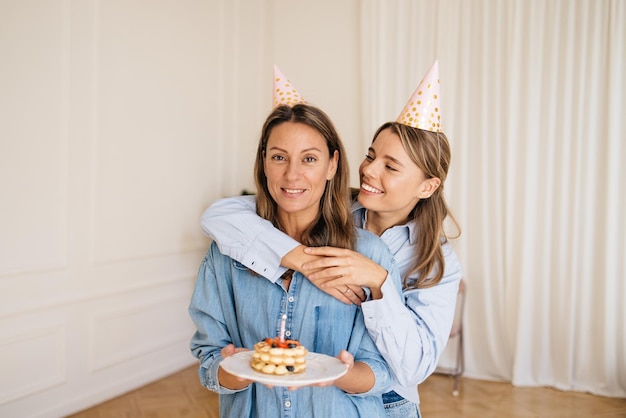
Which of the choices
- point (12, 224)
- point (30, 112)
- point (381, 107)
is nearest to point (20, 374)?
point (12, 224)

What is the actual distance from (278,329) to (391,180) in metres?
0.66

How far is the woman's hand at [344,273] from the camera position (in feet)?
4.44

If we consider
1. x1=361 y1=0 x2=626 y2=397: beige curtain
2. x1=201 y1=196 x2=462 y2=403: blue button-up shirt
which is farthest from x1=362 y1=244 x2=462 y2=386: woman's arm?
x1=361 y1=0 x2=626 y2=397: beige curtain

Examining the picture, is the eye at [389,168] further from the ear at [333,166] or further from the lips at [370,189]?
the ear at [333,166]

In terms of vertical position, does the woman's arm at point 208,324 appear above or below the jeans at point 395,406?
above

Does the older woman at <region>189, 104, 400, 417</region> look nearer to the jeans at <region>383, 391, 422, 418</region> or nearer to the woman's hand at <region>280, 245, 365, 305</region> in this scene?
the woman's hand at <region>280, 245, 365, 305</region>

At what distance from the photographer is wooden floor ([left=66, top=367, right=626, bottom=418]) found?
3.53m

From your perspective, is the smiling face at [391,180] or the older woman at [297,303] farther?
the smiling face at [391,180]

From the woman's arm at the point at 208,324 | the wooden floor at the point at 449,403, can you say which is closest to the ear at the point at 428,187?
the woman's arm at the point at 208,324

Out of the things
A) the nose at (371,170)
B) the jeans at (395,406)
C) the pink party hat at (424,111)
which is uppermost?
the pink party hat at (424,111)

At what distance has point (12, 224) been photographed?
2988 millimetres

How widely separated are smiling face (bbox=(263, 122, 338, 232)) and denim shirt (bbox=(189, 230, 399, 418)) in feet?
0.63

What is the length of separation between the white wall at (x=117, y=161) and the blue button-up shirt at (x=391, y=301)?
1.93 m

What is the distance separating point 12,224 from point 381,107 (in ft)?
9.41
